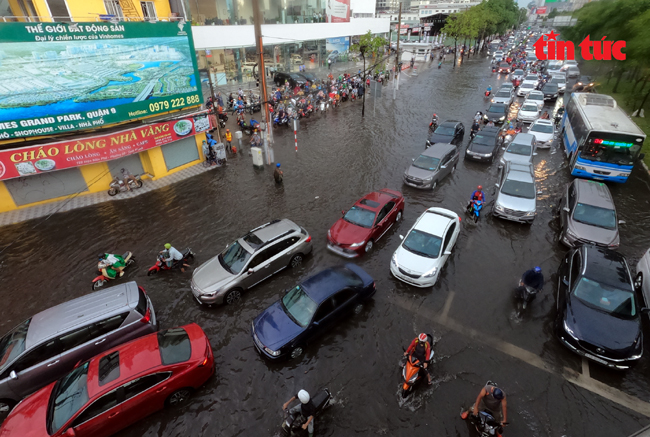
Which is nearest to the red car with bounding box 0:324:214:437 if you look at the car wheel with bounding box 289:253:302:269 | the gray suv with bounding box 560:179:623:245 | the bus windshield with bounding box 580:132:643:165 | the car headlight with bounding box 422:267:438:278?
the car wheel with bounding box 289:253:302:269

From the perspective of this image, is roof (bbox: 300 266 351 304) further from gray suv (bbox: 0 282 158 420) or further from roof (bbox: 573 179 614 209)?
roof (bbox: 573 179 614 209)

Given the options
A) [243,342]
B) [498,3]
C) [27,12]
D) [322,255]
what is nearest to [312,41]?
[27,12]

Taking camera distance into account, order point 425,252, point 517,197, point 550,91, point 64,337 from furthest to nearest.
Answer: point 550,91 → point 517,197 → point 425,252 → point 64,337

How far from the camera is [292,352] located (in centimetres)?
819

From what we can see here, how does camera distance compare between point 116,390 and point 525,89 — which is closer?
point 116,390

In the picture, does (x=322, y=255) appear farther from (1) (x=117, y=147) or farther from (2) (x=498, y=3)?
(2) (x=498, y=3)

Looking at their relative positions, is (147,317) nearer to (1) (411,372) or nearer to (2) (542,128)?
(1) (411,372)

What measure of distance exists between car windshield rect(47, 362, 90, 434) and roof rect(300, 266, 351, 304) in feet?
17.1

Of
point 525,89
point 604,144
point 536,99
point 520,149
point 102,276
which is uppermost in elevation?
point 604,144

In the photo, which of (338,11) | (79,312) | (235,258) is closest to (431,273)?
(235,258)

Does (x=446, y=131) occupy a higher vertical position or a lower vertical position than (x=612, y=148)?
lower

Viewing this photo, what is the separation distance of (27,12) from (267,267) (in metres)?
18.1

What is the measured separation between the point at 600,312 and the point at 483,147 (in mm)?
13513

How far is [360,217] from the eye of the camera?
40.5ft
